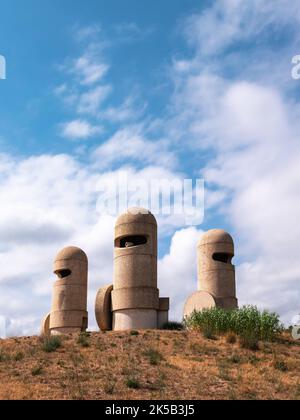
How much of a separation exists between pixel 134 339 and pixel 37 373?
7857mm

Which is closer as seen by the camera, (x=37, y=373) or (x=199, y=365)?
(x=37, y=373)

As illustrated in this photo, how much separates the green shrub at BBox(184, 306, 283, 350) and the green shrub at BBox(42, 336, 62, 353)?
7.05 m

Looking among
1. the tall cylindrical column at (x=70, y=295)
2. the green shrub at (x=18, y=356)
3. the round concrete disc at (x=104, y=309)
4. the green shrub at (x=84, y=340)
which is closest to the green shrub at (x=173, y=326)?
the round concrete disc at (x=104, y=309)

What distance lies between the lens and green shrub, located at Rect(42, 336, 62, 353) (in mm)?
21438

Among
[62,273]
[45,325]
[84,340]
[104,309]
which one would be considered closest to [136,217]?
[104,309]

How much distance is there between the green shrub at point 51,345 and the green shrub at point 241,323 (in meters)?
7.05

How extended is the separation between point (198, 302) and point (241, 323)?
17.4ft

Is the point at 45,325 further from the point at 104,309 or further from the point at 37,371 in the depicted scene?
the point at 37,371

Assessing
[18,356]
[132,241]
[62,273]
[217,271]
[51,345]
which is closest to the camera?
[18,356]

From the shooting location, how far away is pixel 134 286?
97.8 feet
